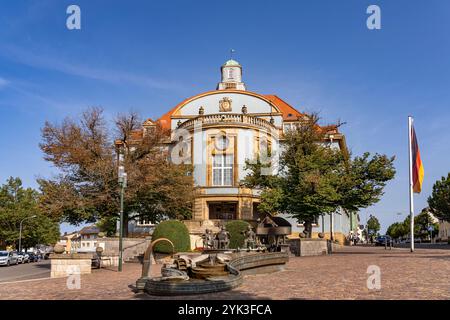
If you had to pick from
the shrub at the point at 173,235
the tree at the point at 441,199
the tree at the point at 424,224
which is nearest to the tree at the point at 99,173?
the shrub at the point at 173,235

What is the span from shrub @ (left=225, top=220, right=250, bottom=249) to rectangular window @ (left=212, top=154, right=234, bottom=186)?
556 inches

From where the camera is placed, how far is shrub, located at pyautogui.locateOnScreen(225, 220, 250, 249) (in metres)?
29.4

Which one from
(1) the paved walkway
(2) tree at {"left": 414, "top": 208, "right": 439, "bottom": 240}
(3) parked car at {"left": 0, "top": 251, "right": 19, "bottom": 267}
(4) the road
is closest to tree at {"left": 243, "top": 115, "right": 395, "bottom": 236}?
(1) the paved walkway

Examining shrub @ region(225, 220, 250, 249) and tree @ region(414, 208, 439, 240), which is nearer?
shrub @ region(225, 220, 250, 249)

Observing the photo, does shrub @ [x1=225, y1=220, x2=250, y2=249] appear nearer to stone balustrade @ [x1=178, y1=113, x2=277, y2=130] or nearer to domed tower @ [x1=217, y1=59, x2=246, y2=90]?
Answer: stone balustrade @ [x1=178, y1=113, x2=277, y2=130]

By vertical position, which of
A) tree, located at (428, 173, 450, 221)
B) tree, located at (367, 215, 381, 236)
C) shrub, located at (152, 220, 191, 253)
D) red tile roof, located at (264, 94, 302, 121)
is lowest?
tree, located at (367, 215, 381, 236)

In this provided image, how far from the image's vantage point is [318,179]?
3058cm

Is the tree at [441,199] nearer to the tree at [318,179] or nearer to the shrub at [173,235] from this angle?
the tree at [318,179]

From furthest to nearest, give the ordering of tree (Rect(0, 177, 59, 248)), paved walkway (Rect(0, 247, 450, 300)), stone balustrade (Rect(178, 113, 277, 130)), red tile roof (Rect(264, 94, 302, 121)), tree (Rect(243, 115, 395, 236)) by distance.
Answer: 1. tree (Rect(0, 177, 59, 248))
2. red tile roof (Rect(264, 94, 302, 121))
3. stone balustrade (Rect(178, 113, 277, 130))
4. tree (Rect(243, 115, 395, 236))
5. paved walkway (Rect(0, 247, 450, 300))

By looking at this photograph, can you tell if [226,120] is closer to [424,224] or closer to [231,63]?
[231,63]

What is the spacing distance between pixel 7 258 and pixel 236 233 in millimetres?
20990

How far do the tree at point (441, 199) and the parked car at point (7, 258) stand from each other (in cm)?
5630
